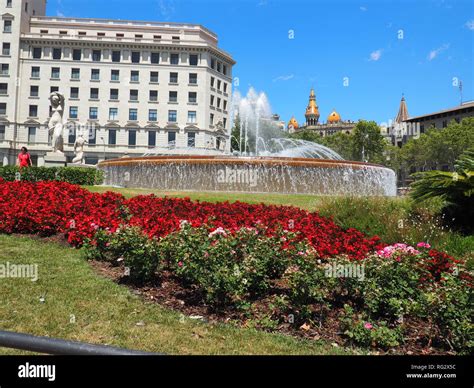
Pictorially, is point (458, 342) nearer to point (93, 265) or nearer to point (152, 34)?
point (93, 265)

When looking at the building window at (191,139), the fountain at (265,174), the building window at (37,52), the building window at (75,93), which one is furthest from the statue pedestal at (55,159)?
the building window at (37,52)

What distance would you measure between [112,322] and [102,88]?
6523cm

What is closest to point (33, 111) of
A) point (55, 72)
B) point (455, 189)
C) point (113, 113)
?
point (55, 72)

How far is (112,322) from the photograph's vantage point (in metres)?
4.57

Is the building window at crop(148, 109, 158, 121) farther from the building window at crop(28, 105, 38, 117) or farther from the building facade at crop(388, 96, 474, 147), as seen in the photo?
the building facade at crop(388, 96, 474, 147)

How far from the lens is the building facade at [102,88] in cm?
6303

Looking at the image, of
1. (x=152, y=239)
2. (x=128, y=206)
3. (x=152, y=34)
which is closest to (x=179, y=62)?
(x=152, y=34)

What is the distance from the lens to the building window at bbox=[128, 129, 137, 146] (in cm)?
6444

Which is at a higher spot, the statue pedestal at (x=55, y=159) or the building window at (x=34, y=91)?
the building window at (x=34, y=91)

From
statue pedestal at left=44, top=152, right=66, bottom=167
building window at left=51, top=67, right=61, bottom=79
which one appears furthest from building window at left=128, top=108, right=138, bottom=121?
statue pedestal at left=44, top=152, right=66, bottom=167

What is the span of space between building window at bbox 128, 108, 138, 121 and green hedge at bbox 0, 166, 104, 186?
4469 centimetres

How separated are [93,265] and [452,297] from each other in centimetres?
532

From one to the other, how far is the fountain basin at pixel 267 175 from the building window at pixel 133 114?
1913 inches

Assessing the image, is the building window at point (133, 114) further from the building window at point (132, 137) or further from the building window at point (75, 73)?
the building window at point (75, 73)
